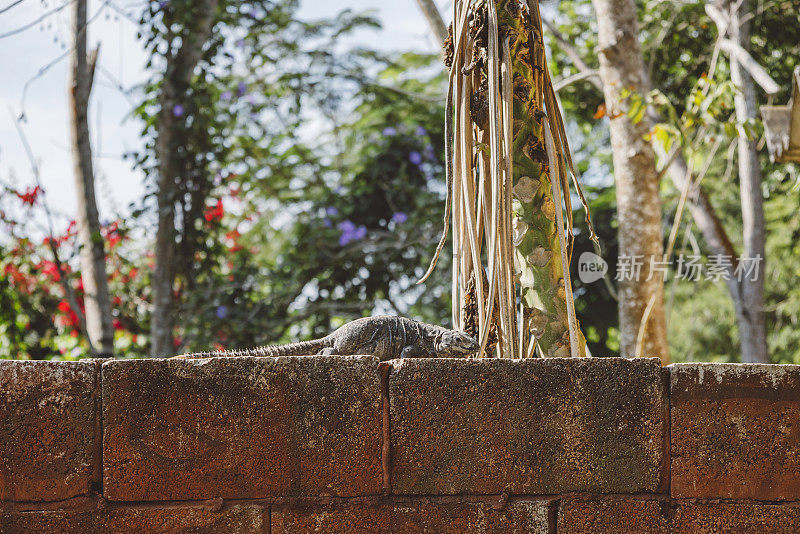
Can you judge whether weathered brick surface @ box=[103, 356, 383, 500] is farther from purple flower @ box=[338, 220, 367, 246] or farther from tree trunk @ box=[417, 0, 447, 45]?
purple flower @ box=[338, 220, 367, 246]

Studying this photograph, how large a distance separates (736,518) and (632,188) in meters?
3.20

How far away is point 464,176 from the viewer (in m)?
2.56

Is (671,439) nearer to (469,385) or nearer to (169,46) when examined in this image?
(469,385)

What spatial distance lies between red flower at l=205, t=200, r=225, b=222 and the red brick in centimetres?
478

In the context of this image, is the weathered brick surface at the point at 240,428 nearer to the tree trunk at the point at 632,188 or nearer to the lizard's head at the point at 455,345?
the lizard's head at the point at 455,345

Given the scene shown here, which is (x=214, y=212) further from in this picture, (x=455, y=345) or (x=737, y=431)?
(x=737, y=431)

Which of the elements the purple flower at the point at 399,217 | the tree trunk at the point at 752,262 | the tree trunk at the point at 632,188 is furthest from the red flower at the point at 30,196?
the tree trunk at the point at 752,262

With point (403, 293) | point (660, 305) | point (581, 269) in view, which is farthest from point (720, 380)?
point (403, 293)

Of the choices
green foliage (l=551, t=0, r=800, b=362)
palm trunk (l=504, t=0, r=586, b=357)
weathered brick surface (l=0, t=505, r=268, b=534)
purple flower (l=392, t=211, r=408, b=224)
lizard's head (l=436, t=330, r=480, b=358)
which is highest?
green foliage (l=551, t=0, r=800, b=362)

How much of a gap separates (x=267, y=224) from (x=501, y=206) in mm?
5744

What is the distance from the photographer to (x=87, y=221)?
5520 mm

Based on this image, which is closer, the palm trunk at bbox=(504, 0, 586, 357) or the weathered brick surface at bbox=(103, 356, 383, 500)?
the weathered brick surface at bbox=(103, 356, 383, 500)

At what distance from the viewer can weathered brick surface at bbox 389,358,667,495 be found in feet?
6.95

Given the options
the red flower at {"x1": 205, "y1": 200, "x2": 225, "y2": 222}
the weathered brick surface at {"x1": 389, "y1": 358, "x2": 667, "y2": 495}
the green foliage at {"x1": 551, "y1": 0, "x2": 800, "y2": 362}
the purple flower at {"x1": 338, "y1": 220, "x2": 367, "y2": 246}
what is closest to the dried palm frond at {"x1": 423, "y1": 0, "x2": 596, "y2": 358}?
the weathered brick surface at {"x1": 389, "y1": 358, "x2": 667, "y2": 495}
